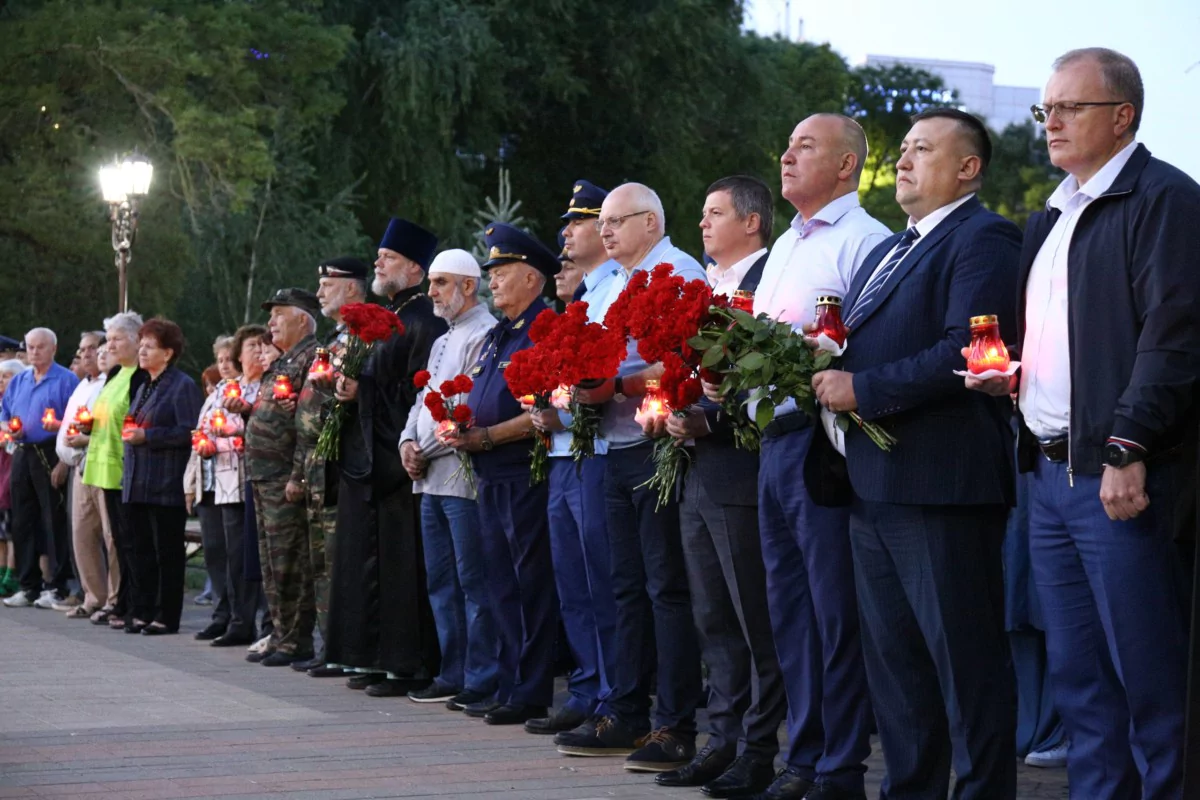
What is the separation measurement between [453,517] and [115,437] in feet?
17.7

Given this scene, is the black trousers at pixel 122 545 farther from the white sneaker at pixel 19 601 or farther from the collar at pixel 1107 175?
the collar at pixel 1107 175

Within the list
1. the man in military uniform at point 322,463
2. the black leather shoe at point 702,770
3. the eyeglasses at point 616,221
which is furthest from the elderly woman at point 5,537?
the black leather shoe at point 702,770

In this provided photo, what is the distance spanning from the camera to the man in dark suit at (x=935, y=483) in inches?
217

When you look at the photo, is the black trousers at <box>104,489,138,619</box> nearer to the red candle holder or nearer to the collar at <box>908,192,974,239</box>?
the red candle holder

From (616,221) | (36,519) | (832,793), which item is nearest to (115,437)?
(36,519)

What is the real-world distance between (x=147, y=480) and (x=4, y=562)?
439 centimetres

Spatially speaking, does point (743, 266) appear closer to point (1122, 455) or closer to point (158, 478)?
point (1122, 455)

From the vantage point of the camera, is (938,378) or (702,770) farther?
(702,770)

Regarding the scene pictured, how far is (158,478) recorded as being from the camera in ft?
42.8

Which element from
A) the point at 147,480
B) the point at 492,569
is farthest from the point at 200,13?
the point at 492,569

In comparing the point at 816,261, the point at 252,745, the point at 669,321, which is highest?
the point at 816,261

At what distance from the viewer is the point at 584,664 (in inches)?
330

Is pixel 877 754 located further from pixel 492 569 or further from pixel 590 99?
pixel 590 99

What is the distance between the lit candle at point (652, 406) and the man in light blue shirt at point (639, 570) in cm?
40
